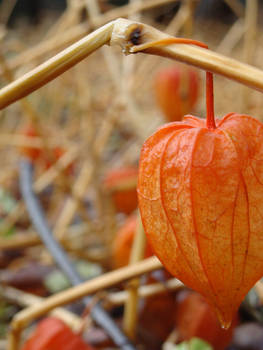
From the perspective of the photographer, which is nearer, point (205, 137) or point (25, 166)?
point (205, 137)

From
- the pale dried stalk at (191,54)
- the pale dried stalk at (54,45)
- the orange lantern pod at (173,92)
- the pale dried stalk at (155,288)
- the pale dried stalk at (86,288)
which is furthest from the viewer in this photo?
the orange lantern pod at (173,92)

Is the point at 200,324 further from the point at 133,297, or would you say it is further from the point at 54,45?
the point at 54,45

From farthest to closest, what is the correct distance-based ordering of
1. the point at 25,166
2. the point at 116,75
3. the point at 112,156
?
the point at 112,156
the point at 25,166
the point at 116,75

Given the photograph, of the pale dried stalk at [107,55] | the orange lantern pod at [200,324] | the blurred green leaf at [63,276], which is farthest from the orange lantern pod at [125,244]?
the pale dried stalk at [107,55]

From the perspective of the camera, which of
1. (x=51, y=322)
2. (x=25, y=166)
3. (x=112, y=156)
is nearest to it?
(x=51, y=322)

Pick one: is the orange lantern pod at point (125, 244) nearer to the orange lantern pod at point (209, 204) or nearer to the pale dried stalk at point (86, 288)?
the pale dried stalk at point (86, 288)

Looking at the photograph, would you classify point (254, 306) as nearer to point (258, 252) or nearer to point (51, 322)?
point (51, 322)

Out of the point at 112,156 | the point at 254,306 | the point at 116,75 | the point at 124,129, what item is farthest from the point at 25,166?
the point at 124,129

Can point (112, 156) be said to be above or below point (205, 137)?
below
